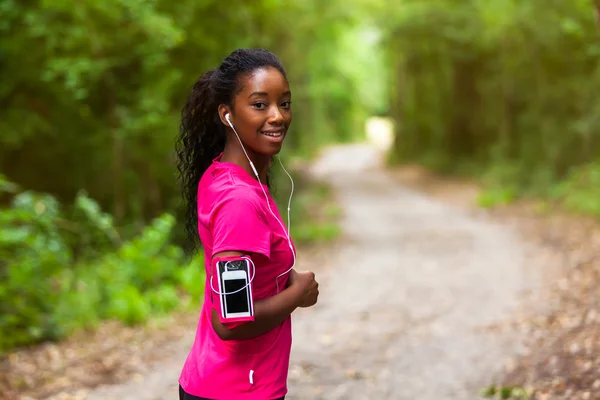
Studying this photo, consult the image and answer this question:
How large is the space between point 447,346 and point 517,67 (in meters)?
17.3

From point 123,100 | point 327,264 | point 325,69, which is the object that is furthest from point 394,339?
point 325,69

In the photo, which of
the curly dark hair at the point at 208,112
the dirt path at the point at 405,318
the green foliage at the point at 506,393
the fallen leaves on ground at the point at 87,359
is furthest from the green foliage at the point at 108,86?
the curly dark hair at the point at 208,112

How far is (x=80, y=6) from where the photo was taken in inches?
367

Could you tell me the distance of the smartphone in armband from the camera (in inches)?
79.4

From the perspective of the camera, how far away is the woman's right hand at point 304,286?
2268 millimetres

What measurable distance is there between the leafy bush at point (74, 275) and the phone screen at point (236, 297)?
423 cm

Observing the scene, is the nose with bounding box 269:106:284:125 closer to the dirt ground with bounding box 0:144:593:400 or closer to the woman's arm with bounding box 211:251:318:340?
the woman's arm with bounding box 211:251:318:340

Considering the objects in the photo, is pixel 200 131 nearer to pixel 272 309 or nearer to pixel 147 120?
pixel 272 309

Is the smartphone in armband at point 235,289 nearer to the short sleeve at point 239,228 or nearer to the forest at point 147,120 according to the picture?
the short sleeve at point 239,228

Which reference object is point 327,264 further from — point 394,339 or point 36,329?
point 36,329

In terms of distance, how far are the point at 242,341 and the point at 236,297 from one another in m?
0.23

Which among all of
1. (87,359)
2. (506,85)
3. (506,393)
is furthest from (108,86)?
(506,85)

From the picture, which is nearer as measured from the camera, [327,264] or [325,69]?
[327,264]

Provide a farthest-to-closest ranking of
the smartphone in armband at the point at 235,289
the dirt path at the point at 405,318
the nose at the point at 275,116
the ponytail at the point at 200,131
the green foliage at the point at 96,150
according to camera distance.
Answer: the green foliage at the point at 96,150 < the dirt path at the point at 405,318 < the ponytail at the point at 200,131 < the nose at the point at 275,116 < the smartphone in armband at the point at 235,289
